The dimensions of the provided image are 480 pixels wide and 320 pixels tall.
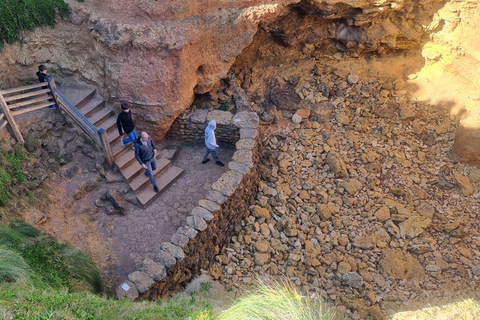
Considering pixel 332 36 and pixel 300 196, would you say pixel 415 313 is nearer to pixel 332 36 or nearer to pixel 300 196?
pixel 300 196

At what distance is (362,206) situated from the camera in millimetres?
7395

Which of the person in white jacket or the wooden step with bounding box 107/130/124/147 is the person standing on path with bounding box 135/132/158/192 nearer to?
the wooden step with bounding box 107/130/124/147

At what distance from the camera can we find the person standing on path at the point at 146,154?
21.8ft

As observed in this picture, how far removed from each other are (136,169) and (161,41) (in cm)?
277

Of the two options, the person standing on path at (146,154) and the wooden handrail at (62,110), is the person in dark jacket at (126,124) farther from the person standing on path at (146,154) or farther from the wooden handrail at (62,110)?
the person standing on path at (146,154)

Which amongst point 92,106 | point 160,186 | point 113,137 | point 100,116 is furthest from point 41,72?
point 160,186

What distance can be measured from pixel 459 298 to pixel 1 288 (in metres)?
7.07

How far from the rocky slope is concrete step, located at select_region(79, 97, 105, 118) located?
253 mm

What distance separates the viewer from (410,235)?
6922 mm

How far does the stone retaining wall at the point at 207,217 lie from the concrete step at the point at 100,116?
1507 mm

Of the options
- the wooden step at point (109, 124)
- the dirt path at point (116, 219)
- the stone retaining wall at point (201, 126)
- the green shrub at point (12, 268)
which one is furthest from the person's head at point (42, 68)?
the green shrub at point (12, 268)

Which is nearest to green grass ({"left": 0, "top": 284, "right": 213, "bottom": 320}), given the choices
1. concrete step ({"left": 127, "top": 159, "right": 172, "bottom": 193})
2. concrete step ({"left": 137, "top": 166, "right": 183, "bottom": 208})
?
concrete step ({"left": 137, "top": 166, "right": 183, "bottom": 208})

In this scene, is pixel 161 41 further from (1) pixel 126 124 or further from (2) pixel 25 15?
(2) pixel 25 15

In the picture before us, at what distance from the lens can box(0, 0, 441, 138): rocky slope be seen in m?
7.02
